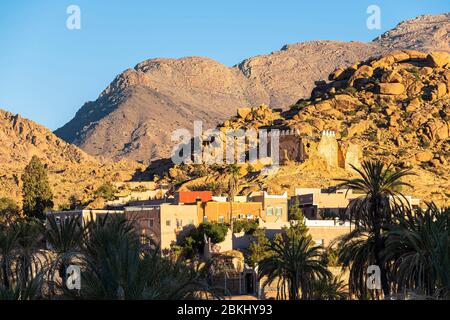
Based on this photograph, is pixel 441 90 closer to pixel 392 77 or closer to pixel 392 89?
pixel 392 89

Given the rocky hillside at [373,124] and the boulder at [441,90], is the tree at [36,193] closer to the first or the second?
the rocky hillside at [373,124]

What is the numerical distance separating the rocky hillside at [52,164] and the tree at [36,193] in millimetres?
7617

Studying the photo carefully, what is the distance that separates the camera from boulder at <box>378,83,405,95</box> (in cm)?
Answer: 12225

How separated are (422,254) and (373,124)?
81634 mm

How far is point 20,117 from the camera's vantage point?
155 meters

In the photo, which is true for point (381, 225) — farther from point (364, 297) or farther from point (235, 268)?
point (235, 268)

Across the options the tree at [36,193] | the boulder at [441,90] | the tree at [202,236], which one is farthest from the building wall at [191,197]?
the boulder at [441,90]

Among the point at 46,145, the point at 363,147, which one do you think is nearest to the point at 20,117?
the point at 46,145

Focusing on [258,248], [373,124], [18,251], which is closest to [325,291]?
[18,251]

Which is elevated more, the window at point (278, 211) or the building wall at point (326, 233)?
the window at point (278, 211)

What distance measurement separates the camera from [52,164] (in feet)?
415

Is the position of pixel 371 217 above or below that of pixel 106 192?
below

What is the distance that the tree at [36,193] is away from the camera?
290ft

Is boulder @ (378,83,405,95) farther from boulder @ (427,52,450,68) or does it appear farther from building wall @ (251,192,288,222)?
building wall @ (251,192,288,222)
